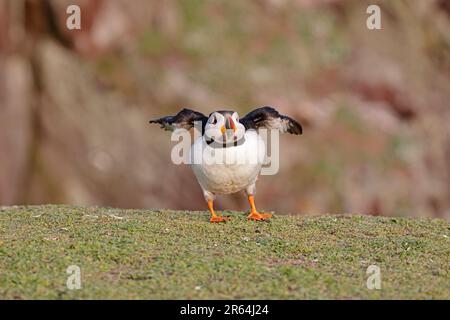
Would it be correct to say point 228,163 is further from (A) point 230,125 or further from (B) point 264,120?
(B) point 264,120

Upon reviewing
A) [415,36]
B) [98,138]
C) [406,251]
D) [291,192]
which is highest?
[415,36]

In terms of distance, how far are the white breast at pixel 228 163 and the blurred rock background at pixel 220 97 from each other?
9.11m

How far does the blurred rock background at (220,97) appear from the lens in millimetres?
18641

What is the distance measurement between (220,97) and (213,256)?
1239cm

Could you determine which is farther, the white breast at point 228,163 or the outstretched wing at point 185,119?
the outstretched wing at point 185,119

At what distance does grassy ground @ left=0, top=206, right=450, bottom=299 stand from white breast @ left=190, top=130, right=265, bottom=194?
478 mm

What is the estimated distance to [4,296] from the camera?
646 centimetres

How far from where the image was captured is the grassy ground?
6.67 metres

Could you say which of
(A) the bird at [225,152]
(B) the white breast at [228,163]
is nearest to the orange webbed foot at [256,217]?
(A) the bird at [225,152]

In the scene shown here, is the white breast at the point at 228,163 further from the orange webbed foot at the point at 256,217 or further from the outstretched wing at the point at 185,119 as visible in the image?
the orange webbed foot at the point at 256,217

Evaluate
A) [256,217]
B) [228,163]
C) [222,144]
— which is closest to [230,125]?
[222,144]
